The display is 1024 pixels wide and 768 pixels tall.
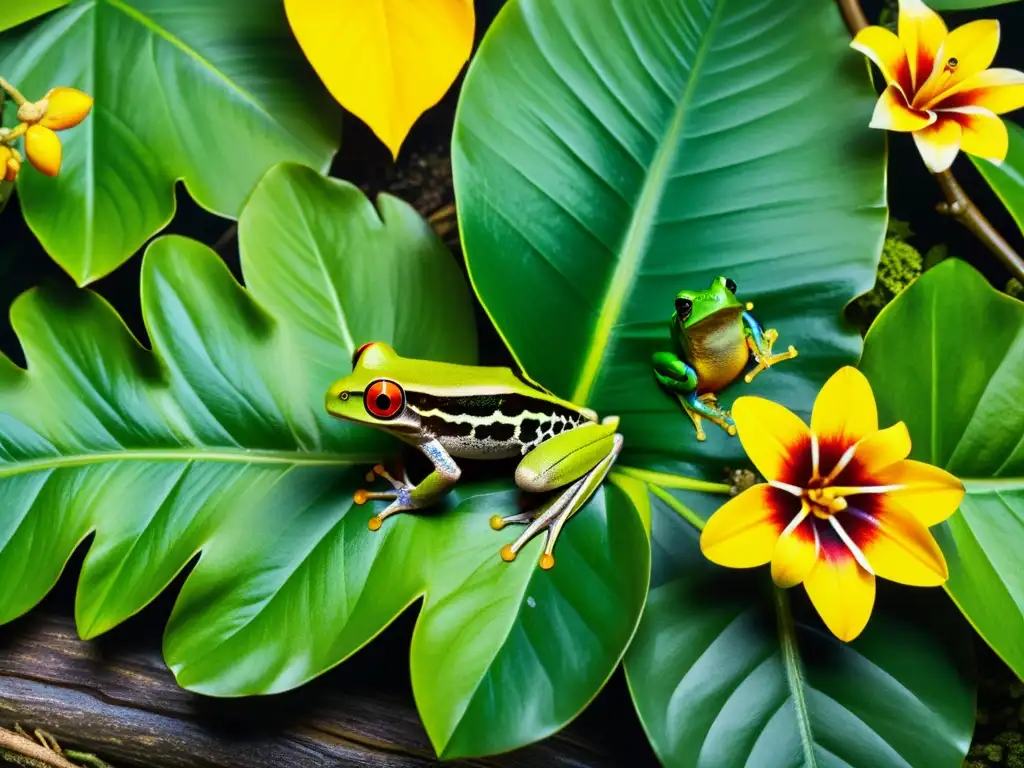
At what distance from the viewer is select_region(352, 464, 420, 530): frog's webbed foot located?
98cm

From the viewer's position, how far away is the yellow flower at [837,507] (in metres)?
0.76

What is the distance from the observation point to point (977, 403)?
901 mm

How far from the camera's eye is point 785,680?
2.89ft

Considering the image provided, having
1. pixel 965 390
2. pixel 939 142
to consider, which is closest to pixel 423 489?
pixel 965 390

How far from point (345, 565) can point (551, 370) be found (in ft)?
1.22

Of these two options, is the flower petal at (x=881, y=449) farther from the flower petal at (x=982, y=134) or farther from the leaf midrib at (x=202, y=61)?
the leaf midrib at (x=202, y=61)

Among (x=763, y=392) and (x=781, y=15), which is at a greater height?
(x=781, y=15)

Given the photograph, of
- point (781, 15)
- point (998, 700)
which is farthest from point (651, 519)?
point (781, 15)

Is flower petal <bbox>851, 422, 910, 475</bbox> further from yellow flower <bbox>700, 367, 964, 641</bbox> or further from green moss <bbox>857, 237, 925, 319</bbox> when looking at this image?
green moss <bbox>857, 237, 925, 319</bbox>

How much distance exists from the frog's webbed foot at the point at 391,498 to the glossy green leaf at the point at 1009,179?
85cm

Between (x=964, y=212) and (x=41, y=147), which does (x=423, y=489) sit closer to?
(x=41, y=147)

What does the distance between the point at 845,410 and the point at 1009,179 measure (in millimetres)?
477

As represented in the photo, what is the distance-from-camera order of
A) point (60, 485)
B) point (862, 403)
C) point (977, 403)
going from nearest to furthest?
point (862, 403) < point (977, 403) < point (60, 485)

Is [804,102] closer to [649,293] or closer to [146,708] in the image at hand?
[649,293]
